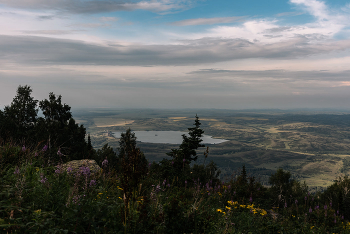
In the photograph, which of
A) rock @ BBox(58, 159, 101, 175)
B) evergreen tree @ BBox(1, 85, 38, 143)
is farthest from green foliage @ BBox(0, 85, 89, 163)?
rock @ BBox(58, 159, 101, 175)

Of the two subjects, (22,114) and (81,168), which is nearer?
(81,168)

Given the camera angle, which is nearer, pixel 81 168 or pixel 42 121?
pixel 81 168

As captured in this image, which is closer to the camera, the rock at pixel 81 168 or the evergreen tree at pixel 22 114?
the rock at pixel 81 168

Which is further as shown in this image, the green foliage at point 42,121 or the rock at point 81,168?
the green foliage at point 42,121

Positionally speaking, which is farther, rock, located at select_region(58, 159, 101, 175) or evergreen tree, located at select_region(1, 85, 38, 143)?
evergreen tree, located at select_region(1, 85, 38, 143)

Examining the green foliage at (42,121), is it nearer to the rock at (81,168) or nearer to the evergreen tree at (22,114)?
the evergreen tree at (22,114)

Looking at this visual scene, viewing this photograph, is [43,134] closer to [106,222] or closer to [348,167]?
[106,222]

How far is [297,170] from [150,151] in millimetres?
126648

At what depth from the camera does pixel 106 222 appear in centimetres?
358

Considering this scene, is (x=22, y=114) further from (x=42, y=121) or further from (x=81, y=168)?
(x=81, y=168)

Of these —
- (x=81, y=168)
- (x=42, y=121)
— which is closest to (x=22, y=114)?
(x=42, y=121)

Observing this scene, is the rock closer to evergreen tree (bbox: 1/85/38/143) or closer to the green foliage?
the green foliage

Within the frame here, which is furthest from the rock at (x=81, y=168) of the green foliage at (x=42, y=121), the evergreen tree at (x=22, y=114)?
the evergreen tree at (x=22, y=114)

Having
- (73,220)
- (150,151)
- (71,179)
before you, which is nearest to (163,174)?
A: (71,179)
